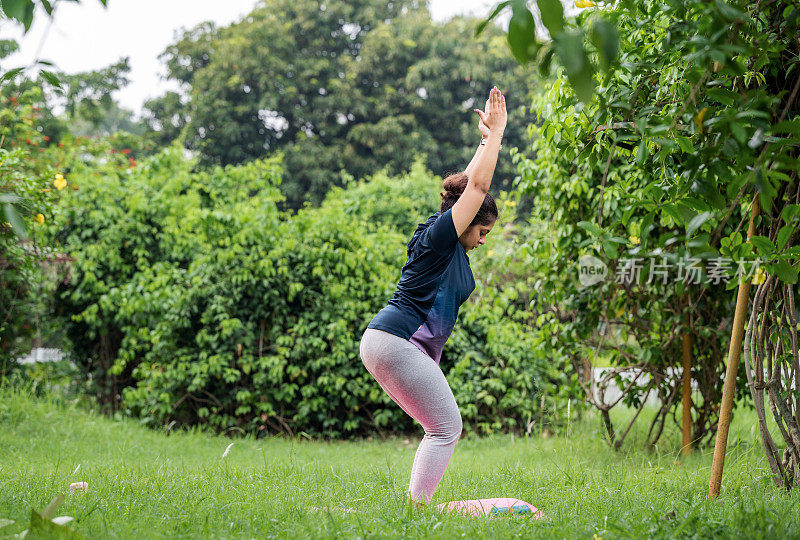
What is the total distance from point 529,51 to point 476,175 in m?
1.48

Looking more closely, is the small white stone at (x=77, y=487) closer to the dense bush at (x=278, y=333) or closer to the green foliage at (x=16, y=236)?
the green foliage at (x=16, y=236)

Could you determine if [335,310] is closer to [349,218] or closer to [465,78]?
[349,218]

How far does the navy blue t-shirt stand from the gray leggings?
6cm

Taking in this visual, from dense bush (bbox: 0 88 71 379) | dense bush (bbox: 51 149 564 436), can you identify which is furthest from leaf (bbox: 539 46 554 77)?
dense bush (bbox: 51 149 564 436)

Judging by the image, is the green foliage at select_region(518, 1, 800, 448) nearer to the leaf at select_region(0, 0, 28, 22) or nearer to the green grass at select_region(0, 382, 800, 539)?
the green grass at select_region(0, 382, 800, 539)

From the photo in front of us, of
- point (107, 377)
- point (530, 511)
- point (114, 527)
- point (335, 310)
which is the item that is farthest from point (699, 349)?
point (107, 377)

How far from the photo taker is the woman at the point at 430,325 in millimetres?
2627

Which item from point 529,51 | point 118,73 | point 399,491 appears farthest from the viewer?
point 118,73

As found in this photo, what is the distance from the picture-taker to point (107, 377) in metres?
7.12

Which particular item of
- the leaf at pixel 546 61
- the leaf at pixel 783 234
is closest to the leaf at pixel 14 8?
A: the leaf at pixel 546 61

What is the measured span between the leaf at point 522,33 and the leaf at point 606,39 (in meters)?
0.12

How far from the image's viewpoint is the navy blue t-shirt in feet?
8.88

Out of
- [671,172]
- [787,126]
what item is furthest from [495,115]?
[787,126]

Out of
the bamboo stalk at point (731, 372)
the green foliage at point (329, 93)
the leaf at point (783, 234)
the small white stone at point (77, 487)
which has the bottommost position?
the small white stone at point (77, 487)
